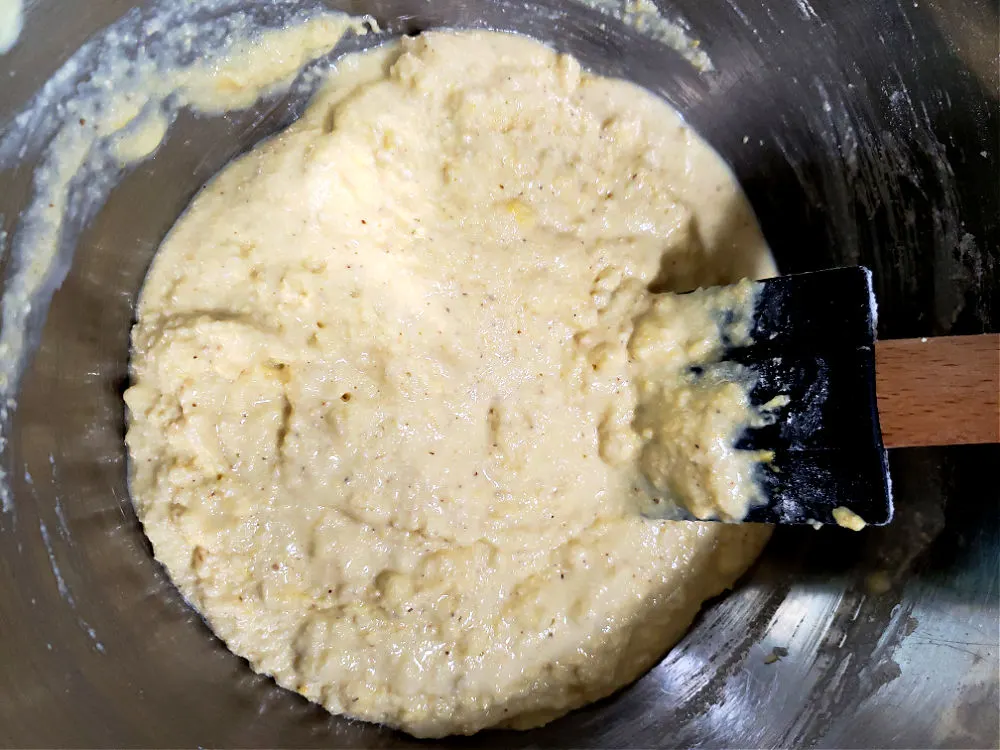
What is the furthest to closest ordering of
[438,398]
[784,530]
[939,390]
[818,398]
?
[784,530], [438,398], [818,398], [939,390]

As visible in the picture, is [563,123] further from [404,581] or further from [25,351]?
[25,351]

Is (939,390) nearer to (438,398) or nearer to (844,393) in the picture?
(844,393)

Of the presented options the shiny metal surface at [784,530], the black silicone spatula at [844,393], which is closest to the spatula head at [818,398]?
the black silicone spatula at [844,393]

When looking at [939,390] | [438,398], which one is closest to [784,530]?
[939,390]

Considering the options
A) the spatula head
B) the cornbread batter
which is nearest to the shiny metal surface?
the cornbread batter

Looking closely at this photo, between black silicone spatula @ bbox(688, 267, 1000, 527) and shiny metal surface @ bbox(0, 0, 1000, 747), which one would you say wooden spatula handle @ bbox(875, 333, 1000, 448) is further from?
shiny metal surface @ bbox(0, 0, 1000, 747)

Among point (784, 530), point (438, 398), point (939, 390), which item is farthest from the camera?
point (784, 530)
